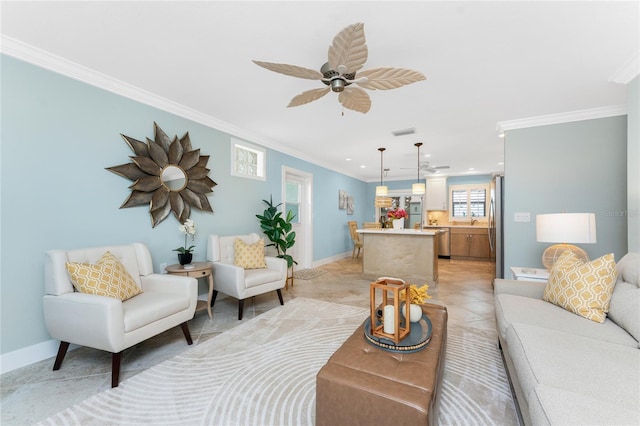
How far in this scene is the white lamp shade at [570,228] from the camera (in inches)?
93.4

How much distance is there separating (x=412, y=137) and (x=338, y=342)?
343cm

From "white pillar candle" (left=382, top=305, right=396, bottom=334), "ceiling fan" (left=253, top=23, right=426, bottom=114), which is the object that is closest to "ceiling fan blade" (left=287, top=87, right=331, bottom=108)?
"ceiling fan" (left=253, top=23, right=426, bottom=114)

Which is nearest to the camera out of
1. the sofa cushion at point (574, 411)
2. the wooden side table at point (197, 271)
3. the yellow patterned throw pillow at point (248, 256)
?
the sofa cushion at point (574, 411)

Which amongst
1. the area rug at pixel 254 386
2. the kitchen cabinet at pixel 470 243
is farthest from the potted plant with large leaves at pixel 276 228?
the kitchen cabinet at pixel 470 243

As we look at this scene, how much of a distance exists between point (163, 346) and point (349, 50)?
9.18 feet

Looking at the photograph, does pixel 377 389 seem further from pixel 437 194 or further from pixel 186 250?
pixel 437 194

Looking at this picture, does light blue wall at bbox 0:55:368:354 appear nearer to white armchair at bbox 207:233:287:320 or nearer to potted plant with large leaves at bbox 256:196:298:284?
white armchair at bbox 207:233:287:320

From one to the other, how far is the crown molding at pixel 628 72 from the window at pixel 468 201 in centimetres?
545

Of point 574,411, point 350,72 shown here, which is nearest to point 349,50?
point 350,72

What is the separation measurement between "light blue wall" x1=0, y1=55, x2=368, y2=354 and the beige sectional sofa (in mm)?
3357

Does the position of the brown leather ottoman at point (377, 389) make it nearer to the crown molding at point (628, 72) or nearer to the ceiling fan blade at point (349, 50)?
the ceiling fan blade at point (349, 50)

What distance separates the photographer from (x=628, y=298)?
1643mm

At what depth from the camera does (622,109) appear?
3.19 meters

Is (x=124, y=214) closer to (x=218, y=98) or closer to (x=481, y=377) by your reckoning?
(x=218, y=98)
